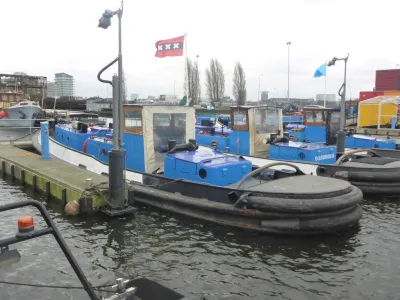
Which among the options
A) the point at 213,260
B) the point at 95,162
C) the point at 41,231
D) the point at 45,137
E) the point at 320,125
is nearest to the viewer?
the point at 41,231

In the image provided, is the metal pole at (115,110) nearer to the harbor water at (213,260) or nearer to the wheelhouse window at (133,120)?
the wheelhouse window at (133,120)

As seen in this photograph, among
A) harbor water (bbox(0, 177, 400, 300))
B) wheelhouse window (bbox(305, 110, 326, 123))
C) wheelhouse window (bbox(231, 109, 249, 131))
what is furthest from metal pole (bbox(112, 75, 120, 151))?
wheelhouse window (bbox(305, 110, 326, 123))

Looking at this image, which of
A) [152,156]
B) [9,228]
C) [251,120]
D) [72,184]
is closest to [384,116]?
[251,120]

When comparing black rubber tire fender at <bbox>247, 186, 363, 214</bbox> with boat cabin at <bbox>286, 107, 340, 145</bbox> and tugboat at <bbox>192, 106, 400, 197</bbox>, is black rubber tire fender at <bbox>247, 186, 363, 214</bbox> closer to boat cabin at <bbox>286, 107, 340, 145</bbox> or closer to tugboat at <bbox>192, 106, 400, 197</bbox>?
tugboat at <bbox>192, 106, 400, 197</bbox>

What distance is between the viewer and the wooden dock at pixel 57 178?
9320 millimetres

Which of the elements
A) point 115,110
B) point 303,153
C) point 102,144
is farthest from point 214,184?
point 102,144

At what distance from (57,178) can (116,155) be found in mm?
3115

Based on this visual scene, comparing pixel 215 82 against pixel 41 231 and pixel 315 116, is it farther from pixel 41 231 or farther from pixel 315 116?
pixel 41 231

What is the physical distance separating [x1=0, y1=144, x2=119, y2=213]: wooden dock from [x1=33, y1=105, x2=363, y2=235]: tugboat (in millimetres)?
766

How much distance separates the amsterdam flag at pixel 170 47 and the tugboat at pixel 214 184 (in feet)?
13.4

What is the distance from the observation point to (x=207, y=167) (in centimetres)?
899

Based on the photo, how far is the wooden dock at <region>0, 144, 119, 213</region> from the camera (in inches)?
367

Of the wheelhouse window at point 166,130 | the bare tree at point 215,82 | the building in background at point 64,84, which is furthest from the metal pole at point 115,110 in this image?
the building in background at point 64,84

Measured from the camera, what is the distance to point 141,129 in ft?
34.4
